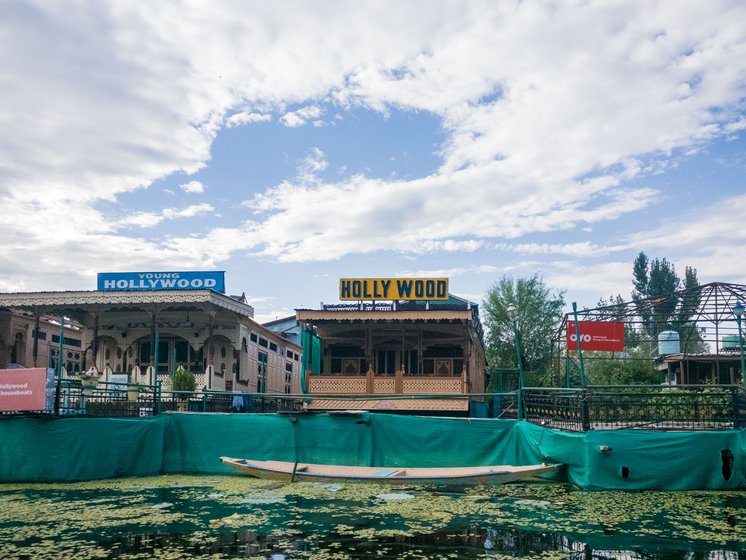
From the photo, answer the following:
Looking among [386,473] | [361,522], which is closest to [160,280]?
[386,473]

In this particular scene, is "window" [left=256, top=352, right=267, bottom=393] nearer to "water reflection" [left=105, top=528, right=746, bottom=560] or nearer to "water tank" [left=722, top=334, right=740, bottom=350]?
"water tank" [left=722, top=334, right=740, bottom=350]

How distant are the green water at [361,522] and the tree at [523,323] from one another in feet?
113

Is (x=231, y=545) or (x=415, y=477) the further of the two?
(x=415, y=477)

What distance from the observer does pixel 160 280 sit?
30.4 metres

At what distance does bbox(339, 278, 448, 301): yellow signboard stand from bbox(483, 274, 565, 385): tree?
770 inches

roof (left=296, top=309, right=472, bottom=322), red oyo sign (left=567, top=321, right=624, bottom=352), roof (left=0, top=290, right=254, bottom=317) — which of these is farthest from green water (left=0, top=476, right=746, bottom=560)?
roof (left=0, top=290, right=254, bottom=317)

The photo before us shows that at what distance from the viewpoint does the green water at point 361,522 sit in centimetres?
876

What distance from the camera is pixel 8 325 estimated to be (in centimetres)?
3512

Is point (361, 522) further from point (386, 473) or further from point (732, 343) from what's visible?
point (732, 343)

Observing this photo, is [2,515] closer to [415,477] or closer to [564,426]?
[415,477]

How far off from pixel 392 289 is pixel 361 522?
64.0 feet

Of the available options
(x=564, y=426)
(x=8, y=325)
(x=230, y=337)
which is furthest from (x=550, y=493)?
(x=8, y=325)

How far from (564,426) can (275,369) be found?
25.6m

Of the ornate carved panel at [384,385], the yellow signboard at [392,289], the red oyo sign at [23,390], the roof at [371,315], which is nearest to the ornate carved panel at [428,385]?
the ornate carved panel at [384,385]
